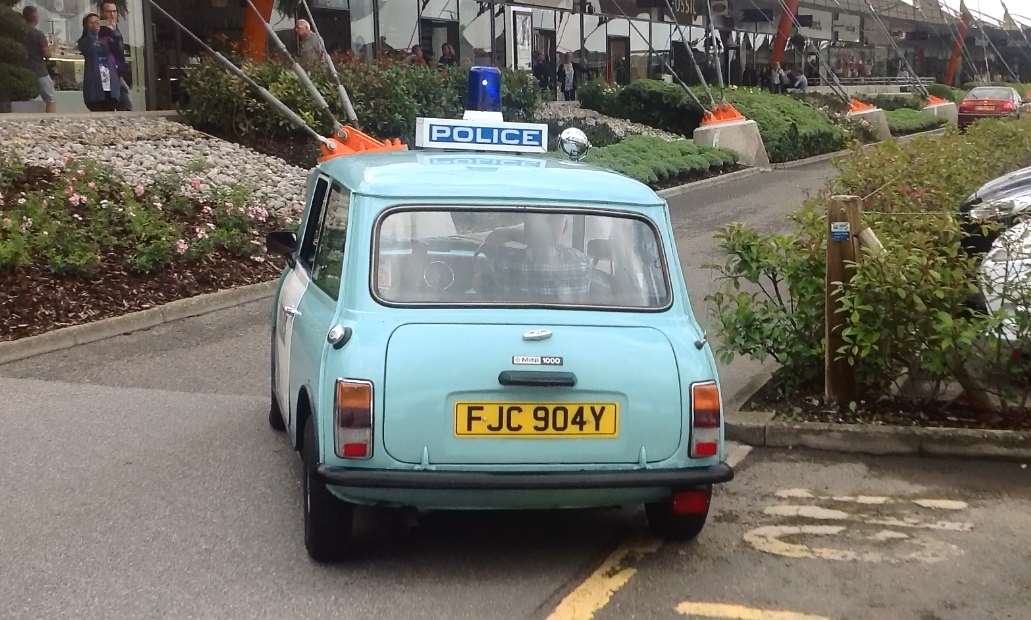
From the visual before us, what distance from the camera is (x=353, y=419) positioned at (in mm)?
4535

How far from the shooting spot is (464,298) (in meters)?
4.94

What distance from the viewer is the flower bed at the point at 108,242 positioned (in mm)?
10133

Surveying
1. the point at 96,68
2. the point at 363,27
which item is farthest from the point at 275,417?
the point at 363,27

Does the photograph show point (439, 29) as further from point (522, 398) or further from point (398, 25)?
point (522, 398)

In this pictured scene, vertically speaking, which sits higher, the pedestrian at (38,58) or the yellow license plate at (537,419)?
the pedestrian at (38,58)

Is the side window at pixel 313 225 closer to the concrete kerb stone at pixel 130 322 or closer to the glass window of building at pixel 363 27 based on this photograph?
the concrete kerb stone at pixel 130 322

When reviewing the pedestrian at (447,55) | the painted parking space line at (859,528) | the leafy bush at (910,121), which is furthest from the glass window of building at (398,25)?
the painted parking space line at (859,528)

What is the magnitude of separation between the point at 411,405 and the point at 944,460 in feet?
11.2

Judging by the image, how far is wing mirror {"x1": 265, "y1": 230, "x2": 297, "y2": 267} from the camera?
639 centimetres

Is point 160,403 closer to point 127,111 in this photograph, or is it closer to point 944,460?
point 944,460

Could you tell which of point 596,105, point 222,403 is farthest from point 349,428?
point 596,105

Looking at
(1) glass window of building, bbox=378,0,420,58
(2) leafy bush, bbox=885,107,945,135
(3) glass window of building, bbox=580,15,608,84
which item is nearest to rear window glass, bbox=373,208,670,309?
(1) glass window of building, bbox=378,0,420,58

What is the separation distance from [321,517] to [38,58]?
15330 millimetres

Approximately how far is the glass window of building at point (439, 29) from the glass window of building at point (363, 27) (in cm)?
195
